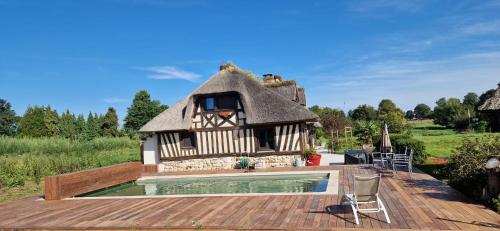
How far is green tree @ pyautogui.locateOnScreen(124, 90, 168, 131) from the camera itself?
158ft

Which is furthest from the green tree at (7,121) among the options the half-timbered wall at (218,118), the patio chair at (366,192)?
the patio chair at (366,192)

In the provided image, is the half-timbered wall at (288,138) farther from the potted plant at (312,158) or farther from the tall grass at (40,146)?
the tall grass at (40,146)

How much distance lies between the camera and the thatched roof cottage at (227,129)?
50.4 ft

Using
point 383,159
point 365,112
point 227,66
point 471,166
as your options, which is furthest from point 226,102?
point 365,112

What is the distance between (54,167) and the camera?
1472 centimetres

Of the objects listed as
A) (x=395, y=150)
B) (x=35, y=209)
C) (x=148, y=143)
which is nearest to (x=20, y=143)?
(x=148, y=143)

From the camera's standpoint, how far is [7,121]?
60.0 m

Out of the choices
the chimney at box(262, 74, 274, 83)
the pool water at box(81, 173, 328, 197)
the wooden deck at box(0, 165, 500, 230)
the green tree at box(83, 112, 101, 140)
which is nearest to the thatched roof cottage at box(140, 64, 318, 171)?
the pool water at box(81, 173, 328, 197)

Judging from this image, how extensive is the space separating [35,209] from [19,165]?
6430 millimetres

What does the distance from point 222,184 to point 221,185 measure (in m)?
0.15

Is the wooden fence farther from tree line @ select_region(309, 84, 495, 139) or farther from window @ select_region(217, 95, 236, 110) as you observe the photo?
tree line @ select_region(309, 84, 495, 139)

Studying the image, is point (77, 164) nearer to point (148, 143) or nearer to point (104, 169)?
point (148, 143)

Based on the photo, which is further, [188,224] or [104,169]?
[104,169]

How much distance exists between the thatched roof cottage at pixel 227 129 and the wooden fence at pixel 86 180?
2.93 metres
